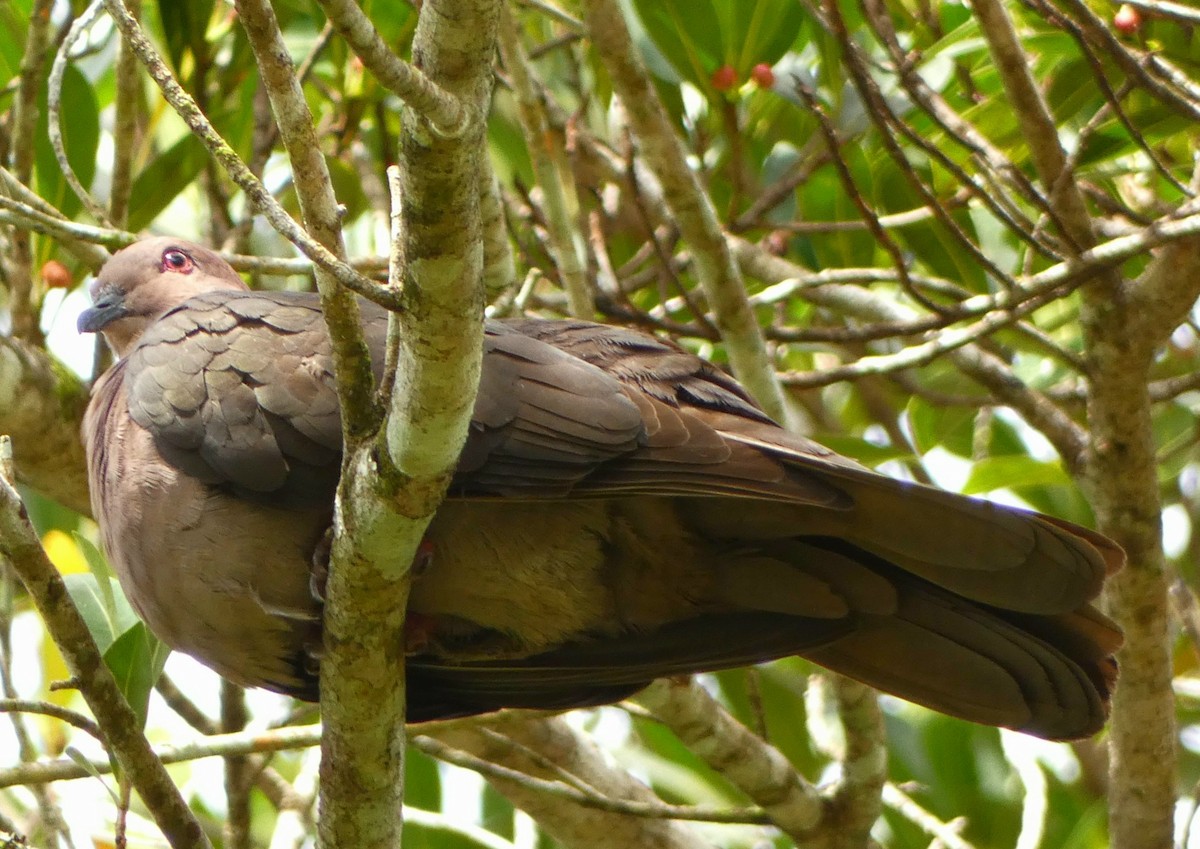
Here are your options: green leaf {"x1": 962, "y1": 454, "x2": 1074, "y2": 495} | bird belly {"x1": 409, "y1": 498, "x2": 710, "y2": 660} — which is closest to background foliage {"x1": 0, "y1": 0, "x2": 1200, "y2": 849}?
green leaf {"x1": 962, "y1": 454, "x2": 1074, "y2": 495}

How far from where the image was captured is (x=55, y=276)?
4293 mm

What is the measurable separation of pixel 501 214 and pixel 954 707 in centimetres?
174

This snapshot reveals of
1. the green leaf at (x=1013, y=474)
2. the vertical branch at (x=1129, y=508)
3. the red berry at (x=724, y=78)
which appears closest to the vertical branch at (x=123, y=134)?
the red berry at (x=724, y=78)

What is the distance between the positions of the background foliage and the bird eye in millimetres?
273

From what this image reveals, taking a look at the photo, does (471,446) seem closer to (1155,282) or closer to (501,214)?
(501,214)

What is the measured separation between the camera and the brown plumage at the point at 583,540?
278 cm

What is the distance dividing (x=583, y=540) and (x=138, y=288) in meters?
1.66

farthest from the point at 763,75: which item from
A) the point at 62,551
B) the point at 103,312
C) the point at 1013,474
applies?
the point at 62,551

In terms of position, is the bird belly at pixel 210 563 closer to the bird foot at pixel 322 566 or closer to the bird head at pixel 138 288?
the bird foot at pixel 322 566

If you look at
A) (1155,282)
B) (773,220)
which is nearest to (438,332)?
(1155,282)

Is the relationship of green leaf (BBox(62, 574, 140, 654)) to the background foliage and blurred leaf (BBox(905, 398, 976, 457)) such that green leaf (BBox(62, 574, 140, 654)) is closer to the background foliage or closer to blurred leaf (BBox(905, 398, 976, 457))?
the background foliage

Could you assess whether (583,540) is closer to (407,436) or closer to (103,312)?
(407,436)

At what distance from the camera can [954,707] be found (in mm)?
3219

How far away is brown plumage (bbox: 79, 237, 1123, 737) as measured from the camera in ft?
9.13
